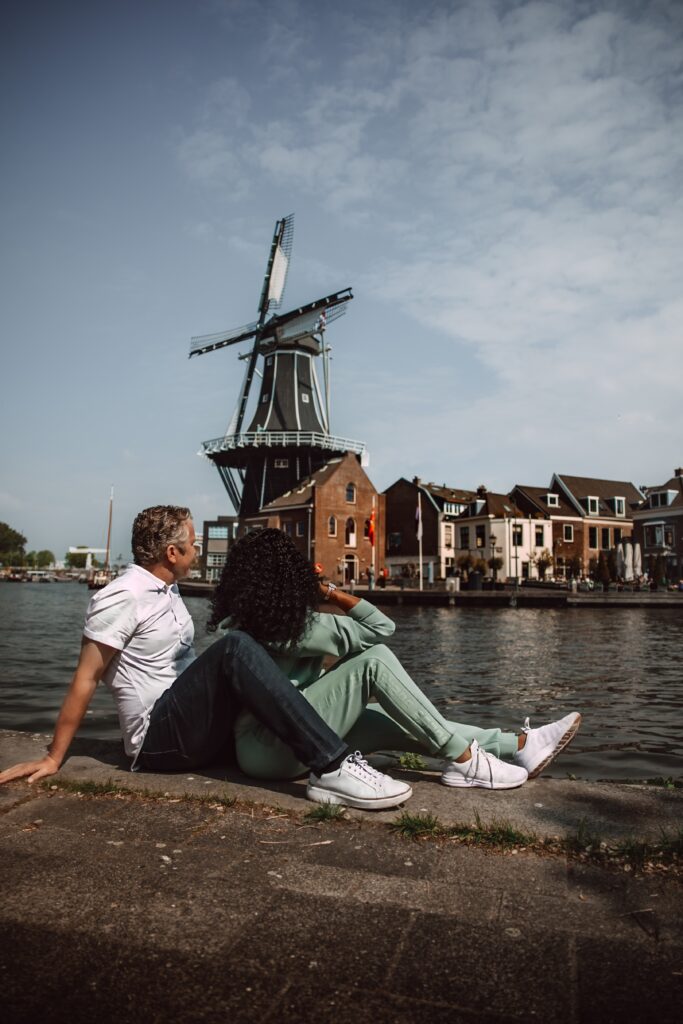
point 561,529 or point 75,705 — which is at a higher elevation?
point 561,529

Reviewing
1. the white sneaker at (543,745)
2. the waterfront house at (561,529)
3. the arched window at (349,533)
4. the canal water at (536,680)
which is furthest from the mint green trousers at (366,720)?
the waterfront house at (561,529)

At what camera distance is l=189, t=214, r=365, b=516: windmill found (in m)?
49.2

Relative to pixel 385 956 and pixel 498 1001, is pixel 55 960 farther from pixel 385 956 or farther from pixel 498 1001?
pixel 498 1001

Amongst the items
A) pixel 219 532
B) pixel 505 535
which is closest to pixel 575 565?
pixel 505 535

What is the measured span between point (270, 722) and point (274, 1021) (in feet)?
4.67

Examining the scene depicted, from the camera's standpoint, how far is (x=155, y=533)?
11.3ft

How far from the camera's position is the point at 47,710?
8.56 metres

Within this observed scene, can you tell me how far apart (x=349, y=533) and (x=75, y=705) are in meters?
47.6

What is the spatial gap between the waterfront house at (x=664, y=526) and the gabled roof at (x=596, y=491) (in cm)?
212

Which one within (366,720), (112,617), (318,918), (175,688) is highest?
(112,617)

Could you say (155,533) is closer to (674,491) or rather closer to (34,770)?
(34,770)

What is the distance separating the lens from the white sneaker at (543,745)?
11.5 feet

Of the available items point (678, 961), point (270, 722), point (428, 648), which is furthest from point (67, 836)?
point (428, 648)

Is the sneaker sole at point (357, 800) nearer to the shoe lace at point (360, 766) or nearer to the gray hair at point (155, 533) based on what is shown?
the shoe lace at point (360, 766)
